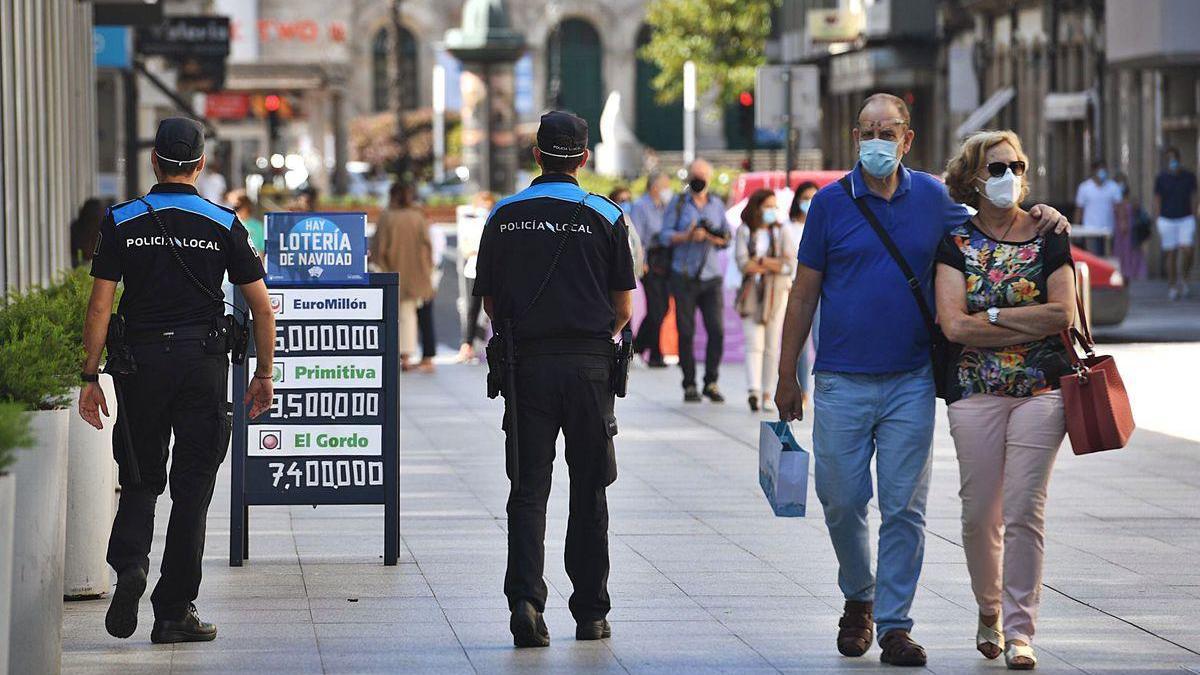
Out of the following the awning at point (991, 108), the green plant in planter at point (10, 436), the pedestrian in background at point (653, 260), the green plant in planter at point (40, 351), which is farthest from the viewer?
the awning at point (991, 108)

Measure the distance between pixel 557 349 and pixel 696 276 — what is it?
33.5ft

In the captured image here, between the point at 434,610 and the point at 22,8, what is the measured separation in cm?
Result: 915

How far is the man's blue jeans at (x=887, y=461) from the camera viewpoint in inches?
301

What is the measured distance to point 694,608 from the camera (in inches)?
345

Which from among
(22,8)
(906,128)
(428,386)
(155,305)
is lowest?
(428,386)

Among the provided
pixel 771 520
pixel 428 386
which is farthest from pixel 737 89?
pixel 771 520

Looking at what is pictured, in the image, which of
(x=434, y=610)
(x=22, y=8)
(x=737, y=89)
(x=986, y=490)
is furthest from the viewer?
(x=737, y=89)

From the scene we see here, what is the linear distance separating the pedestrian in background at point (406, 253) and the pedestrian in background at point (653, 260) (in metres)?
1.98

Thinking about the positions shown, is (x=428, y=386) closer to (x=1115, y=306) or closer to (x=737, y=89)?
(x=1115, y=306)

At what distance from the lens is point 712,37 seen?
207 feet

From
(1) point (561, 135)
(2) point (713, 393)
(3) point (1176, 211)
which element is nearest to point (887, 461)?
(1) point (561, 135)

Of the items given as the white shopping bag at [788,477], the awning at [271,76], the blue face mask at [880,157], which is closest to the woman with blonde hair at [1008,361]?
the blue face mask at [880,157]

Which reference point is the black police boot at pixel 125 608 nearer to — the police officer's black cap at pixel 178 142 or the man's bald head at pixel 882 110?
the police officer's black cap at pixel 178 142

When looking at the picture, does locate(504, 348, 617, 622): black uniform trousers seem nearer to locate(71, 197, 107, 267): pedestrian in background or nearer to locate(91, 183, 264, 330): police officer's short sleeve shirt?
locate(91, 183, 264, 330): police officer's short sleeve shirt
